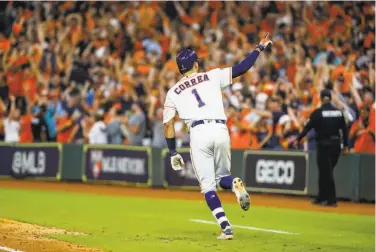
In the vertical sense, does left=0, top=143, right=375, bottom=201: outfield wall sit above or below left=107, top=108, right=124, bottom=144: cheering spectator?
below

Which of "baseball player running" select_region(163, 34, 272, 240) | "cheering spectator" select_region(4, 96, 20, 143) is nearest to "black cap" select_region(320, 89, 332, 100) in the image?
"baseball player running" select_region(163, 34, 272, 240)

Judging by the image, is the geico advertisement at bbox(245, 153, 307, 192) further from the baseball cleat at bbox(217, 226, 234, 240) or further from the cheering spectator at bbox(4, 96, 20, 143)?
the baseball cleat at bbox(217, 226, 234, 240)

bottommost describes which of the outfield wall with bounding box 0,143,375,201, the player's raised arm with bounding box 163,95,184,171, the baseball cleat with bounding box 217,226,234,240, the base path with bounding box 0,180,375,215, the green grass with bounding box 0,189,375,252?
the green grass with bounding box 0,189,375,252

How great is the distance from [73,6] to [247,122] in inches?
421

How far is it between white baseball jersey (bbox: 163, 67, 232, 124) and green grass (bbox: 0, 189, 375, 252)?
1.63m

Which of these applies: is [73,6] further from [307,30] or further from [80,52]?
[307,30]

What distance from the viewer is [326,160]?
17.4 metres

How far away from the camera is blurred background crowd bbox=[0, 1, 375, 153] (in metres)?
20.2

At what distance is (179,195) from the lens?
19656 mm

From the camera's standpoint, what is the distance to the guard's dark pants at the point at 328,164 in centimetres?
1736

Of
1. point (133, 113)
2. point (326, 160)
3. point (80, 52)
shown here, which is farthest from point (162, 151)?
point (80, 52)

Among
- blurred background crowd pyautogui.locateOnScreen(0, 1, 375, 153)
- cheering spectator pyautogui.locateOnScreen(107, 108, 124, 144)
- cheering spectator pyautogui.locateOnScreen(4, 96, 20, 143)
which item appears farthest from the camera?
cheering spectator pyautogui.locateOnScreen(4, 96, 20, 143)

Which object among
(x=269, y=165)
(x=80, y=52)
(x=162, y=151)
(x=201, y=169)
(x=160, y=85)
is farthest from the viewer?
(x=80, y=52)

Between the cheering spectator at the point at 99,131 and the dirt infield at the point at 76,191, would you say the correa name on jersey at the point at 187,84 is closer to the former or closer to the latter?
the dirt infield at the point at 76,191
